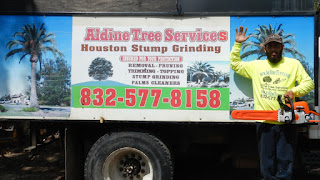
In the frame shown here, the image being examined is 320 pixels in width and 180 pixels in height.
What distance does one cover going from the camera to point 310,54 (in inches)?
165

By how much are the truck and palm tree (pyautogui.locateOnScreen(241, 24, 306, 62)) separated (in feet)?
0.04

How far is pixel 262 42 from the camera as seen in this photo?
13.9 ft

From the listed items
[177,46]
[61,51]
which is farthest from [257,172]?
[61,51]

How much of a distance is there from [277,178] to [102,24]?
9.21 feet

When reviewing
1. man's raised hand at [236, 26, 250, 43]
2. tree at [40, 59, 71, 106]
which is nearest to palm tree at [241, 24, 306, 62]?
man's raised hand at [236, 26, 250, 43]

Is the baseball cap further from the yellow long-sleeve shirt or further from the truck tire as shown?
the truck tire

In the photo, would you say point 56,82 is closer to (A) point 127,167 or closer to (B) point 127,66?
(B) point 127,66

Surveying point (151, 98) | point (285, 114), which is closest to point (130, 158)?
point (151, 98)

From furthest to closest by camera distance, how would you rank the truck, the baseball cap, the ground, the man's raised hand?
the ground
the truck
the man's raised hand
the baseball cap

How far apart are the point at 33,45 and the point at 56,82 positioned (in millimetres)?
558

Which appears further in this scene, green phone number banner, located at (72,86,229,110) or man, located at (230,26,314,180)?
green phone number banner, located at (72,86,229,110)

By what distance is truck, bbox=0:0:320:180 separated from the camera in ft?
13.9

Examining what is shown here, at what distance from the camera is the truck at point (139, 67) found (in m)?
4.25

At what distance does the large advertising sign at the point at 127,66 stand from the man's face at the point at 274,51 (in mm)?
287
